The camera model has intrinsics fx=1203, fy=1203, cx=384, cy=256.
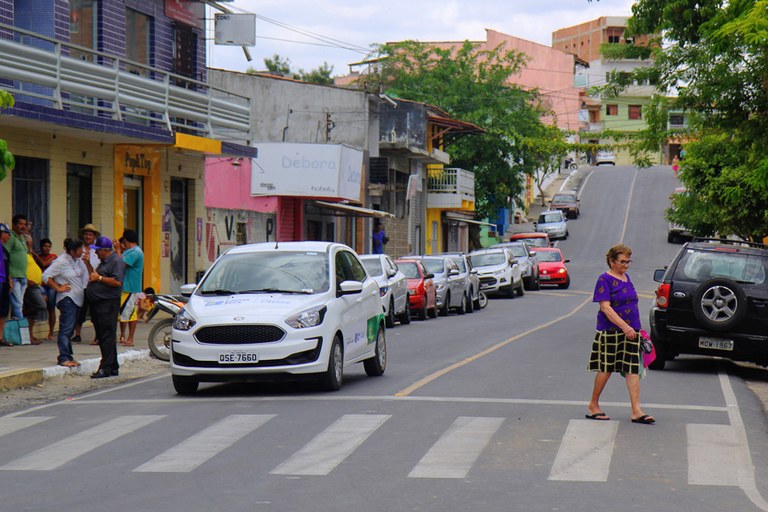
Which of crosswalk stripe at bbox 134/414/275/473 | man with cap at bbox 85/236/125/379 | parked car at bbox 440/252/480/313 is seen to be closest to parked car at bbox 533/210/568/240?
parked car at bbox 440/252/480/313

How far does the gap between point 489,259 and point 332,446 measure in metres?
32.1

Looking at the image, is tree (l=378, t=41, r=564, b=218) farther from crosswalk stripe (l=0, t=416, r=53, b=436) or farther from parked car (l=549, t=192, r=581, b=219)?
crosswalk stripe (l=0, t=416, r=53, b=436)

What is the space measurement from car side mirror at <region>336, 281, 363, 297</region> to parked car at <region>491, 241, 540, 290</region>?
31.7m

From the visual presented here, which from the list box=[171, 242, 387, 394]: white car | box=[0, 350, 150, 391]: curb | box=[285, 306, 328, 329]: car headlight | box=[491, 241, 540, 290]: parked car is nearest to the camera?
box=[171, 242, 387, 394]: white car

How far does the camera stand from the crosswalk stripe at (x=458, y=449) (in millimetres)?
8898

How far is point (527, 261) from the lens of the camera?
46312 mm

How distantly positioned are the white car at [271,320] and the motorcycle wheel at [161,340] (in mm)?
3743

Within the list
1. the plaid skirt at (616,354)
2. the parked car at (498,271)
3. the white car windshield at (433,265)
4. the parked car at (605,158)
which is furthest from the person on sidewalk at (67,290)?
the parked car at (605,158)

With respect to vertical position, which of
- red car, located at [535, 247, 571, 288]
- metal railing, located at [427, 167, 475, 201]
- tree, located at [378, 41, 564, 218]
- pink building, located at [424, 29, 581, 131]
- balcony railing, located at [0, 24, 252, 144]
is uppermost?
pink building, located at [424, 29, 581, 131]

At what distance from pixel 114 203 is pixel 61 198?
7.33 ft

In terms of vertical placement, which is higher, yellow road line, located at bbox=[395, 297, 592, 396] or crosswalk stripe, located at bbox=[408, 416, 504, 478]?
crosswalk stripe, located at bbox=[408, 416, 504, 478]

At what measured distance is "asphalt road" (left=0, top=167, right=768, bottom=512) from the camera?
8062 mm

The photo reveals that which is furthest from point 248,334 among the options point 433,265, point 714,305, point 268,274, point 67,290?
point 433,265

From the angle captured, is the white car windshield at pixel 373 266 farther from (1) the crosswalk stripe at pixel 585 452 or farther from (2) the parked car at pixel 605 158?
(2) the parked car at pixel 605 158
